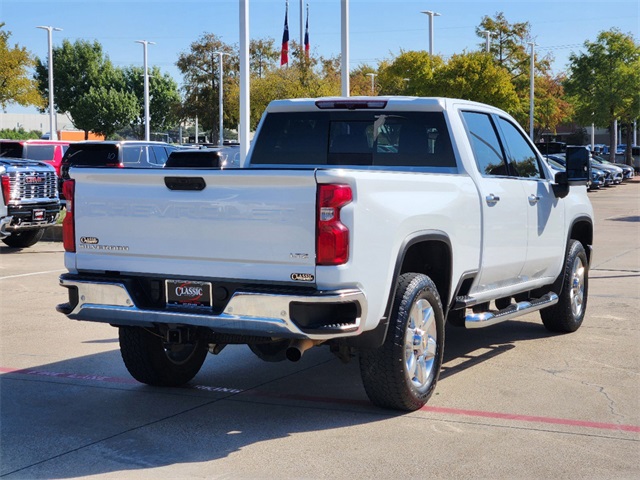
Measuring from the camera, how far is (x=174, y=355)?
7363 mm

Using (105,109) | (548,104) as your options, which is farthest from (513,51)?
(105,109)

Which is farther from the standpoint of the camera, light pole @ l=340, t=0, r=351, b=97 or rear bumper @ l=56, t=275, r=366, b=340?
light pole @ l=340, t=0, r=351, b=97

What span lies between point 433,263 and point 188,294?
185 centimetres

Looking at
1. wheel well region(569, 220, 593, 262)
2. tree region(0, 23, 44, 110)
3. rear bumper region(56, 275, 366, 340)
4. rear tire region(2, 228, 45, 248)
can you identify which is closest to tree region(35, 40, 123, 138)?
tree region(0, 23, 44, 110)

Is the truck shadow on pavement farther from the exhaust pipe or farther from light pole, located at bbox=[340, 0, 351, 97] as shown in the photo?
light pole, located at bbox=[340, 0, 351, 97]

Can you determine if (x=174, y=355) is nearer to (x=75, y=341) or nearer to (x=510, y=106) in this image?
(x=75, y=341)

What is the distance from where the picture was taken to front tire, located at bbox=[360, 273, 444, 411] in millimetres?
6250

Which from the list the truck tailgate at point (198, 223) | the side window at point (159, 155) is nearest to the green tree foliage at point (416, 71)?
the side window at point (159, 155)

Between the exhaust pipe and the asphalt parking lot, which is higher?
the exhaust pipe

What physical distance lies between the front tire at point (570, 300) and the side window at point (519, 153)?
956mm

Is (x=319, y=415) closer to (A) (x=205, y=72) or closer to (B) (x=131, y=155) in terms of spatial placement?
(B) (x=131, y=155)

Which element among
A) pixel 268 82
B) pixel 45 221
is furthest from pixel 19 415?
pixel 268 82

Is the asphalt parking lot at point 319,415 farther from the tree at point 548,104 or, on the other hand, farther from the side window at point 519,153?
the tree at point 548,104

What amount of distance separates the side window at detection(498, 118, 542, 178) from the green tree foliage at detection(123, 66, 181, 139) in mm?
81706
